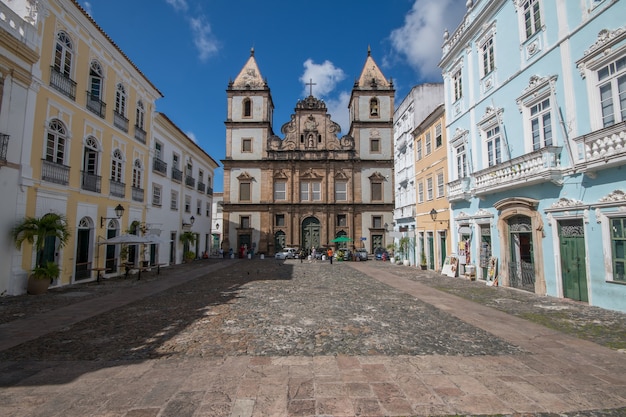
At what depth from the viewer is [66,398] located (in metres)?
3.62

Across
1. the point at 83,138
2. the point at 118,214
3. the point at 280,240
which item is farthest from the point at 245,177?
the point at 83,138

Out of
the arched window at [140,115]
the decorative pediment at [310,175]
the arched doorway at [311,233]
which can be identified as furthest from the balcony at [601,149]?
the decorative pediment at [310,175]

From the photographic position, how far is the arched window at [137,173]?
17.5 m

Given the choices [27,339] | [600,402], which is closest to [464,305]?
[600,402]

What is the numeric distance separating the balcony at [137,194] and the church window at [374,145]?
24.2m

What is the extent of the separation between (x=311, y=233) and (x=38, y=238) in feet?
81.4

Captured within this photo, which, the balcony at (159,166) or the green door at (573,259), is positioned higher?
the balcony at (159,166)

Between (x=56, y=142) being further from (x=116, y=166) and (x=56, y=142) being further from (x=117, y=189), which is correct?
(x=117, y=189)

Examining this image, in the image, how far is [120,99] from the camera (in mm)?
16062

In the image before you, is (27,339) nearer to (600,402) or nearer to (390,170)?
(600,402)

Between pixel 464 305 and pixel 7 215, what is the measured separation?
47.6 ft

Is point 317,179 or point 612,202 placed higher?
point 317,179

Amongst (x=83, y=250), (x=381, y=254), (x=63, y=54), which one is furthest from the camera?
(x=381, y=254)

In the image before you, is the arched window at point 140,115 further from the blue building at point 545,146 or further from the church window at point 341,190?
the church window at point 341,190
